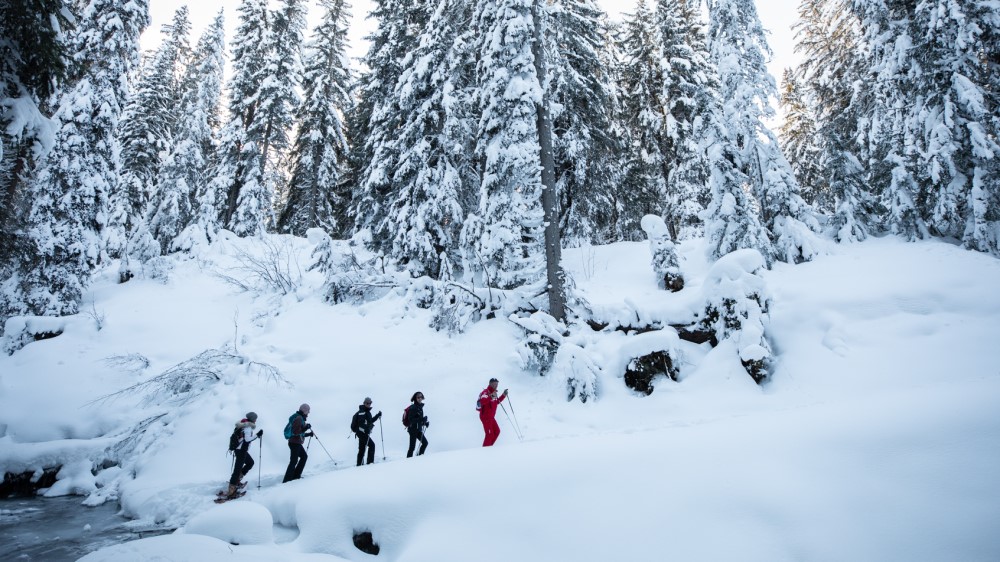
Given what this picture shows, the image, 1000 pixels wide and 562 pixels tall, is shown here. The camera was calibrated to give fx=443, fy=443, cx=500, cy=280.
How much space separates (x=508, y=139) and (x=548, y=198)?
6.75 ft

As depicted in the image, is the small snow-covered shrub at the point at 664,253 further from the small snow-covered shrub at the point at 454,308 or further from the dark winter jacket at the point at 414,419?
the dark winter jacket at the point at 414,419

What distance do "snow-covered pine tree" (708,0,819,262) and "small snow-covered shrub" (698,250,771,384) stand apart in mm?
3562

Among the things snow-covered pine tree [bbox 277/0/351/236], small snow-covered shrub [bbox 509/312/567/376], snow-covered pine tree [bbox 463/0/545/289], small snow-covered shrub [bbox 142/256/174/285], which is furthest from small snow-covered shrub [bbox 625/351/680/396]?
snow-covered pine tree [bbox 277/0/351/236]

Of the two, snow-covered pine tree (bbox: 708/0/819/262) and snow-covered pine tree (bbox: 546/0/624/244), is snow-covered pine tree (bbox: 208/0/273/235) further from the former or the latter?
snow-covered pine tree (bbox: 708/0/819/262)

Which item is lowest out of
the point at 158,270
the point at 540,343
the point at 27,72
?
the point at 540,343

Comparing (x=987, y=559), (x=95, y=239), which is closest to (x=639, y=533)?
(x=987, y=559)

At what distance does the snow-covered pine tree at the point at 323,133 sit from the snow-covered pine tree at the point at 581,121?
14229 mm

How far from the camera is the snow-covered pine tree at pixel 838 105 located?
15.0 metres

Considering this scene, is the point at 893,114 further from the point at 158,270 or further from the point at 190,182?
the point at 190,182

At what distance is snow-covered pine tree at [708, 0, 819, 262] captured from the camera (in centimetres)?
1375

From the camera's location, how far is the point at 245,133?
2400cm

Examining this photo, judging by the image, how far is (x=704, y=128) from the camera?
14438 mm


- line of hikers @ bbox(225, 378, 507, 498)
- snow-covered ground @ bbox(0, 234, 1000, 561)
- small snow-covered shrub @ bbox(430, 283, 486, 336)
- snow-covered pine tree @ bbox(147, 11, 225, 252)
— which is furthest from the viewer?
snow-covered pine tree @ bbox(147, 11, 225, 252)

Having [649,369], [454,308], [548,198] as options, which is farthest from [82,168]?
[649,369]
